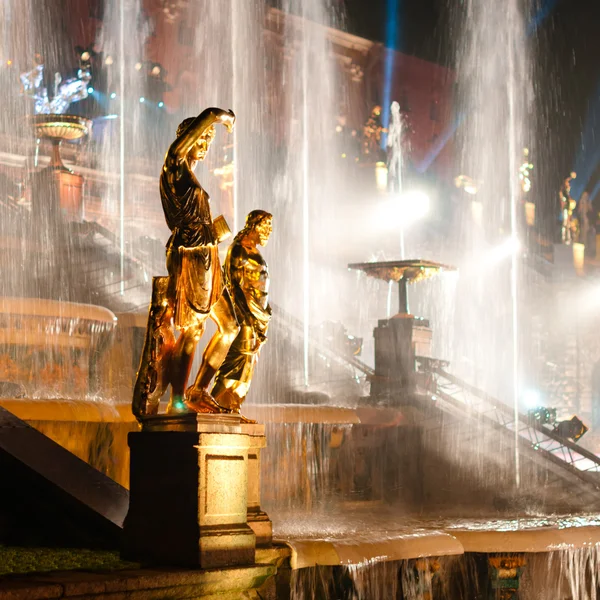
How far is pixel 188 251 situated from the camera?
6664 mm

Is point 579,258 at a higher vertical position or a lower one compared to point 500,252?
lower

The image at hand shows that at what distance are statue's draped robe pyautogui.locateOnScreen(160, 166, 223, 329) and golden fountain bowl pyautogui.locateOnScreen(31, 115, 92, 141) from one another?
1410 cm

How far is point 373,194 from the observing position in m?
37.2

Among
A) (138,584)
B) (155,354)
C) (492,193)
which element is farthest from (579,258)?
(138,584)

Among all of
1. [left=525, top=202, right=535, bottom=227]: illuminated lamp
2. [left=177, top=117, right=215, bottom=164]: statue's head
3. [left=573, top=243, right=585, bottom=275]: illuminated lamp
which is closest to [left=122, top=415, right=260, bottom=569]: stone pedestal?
[left=177, top=117, right=215, bottom=164]: statue's head

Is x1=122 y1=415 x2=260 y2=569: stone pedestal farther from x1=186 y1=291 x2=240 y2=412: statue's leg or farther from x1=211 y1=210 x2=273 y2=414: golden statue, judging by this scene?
x1=211 y1=210 x2=273 y2=414: golden statue

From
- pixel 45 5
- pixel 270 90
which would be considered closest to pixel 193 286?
pixel 45 5

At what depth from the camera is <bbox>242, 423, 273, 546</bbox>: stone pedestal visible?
22.7 ft

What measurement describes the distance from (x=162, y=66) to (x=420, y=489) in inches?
843

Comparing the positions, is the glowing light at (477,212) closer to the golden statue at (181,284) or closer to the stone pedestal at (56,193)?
the stone pedestal at (56,193)

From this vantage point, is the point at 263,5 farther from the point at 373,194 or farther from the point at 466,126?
the point at 466,126

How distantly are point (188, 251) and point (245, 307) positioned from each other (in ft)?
3.12

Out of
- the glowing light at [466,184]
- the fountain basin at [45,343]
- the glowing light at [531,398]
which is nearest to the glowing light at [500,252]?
the glowing light at [466,184]

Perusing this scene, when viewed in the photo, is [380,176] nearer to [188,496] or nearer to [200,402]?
[200,402]
